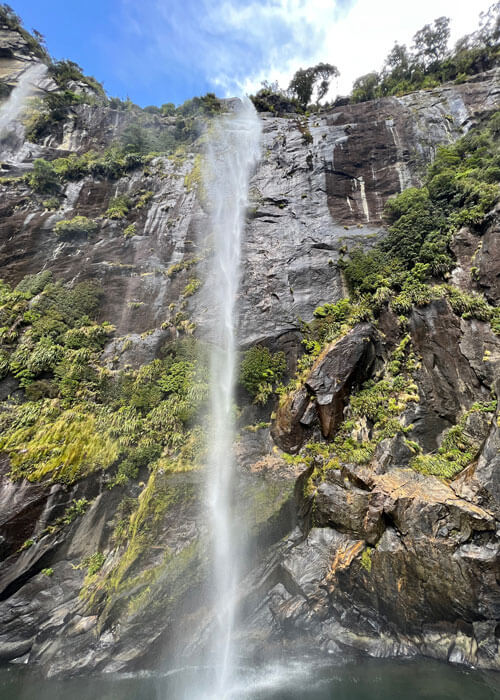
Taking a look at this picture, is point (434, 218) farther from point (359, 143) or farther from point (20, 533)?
point (20, 533)

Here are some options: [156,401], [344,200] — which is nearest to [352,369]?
[156,401]

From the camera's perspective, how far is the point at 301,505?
928 cm

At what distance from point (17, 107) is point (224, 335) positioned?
108ft

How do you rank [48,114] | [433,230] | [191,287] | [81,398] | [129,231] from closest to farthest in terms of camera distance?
[81,398]
[433,230]
[191,287]
[129,231]
[48,114]

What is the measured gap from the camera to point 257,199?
19984mm

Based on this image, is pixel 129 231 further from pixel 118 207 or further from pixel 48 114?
pixel 48 114

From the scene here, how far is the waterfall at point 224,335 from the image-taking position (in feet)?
27.0

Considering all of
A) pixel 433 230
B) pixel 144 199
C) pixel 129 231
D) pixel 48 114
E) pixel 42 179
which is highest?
pixel 48 114

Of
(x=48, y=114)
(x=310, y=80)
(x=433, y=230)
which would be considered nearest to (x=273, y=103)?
(x=310, y=80)

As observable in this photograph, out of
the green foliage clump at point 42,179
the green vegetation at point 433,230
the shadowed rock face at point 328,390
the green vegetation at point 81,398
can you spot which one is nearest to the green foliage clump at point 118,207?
the green foliage clump at point 42,179

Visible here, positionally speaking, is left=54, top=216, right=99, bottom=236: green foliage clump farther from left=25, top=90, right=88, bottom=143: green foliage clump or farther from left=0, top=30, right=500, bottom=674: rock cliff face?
left=25, top=90, right=88, bottom=143: green foliage clump

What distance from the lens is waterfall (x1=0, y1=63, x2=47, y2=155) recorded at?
80.5 ft

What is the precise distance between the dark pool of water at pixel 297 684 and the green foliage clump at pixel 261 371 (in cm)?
776

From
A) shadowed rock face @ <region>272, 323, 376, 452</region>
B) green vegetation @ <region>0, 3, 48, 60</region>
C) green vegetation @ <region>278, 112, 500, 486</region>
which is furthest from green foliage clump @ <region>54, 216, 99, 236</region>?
green vegetation @ <region>0, 3, 48, 60</region>
